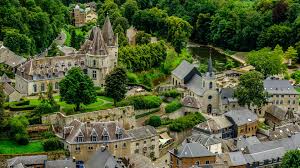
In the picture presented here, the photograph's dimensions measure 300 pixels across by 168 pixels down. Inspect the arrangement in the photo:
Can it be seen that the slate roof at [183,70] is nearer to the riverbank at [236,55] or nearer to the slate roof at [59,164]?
the riverbank at [236,55]

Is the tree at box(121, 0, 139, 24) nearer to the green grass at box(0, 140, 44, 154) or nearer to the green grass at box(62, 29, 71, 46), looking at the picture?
the green grass at box(62, 29, 71, 46)

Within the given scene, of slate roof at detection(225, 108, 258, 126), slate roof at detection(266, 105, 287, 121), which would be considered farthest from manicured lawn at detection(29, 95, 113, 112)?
slate roof at detection(266, 105, 287, 121)

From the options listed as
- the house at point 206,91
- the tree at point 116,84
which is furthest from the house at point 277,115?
the tree at point 116,84

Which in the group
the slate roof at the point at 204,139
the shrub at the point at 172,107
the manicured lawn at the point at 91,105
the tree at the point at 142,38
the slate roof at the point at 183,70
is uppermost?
the tree at the point at 142,38

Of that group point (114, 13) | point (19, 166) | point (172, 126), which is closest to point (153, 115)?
point (172, 126)

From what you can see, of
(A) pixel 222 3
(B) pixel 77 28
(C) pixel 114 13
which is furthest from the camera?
(A) pixel 222 3

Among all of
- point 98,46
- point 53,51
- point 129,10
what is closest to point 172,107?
point 98,46

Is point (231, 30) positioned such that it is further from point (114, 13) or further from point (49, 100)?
point (49, 100)
